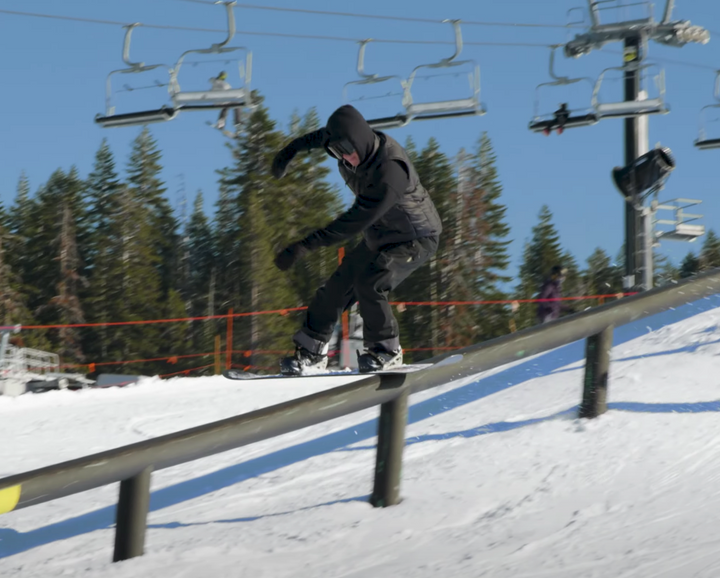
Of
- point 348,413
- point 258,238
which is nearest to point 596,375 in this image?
point 348,413

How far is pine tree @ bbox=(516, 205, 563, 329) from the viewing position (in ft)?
247

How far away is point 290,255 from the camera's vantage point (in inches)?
189

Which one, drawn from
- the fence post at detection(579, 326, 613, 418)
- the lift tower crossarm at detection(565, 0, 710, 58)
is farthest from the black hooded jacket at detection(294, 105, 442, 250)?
the lift tower crossarm at detection(565, 0, 710, 58)

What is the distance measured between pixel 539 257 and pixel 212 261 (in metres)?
26.9

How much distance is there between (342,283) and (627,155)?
44.8 ft

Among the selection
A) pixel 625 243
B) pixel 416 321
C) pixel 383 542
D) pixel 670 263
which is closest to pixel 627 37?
pixel 625 243

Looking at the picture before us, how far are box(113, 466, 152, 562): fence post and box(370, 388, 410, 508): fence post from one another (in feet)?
3.49

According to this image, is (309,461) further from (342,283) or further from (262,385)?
(262,385)

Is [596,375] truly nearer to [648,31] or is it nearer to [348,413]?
[348,413]

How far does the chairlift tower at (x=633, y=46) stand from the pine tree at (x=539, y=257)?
56.3 metres

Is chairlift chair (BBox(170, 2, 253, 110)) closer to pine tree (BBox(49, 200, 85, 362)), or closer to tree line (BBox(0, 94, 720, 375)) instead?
tree line (BBox(0, 94, 720, 375))

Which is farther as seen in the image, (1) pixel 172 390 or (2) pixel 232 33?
(2) pixel 232 33

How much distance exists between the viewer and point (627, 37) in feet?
59.8

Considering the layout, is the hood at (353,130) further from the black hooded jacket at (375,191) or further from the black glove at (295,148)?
the black glove at (295,148)
